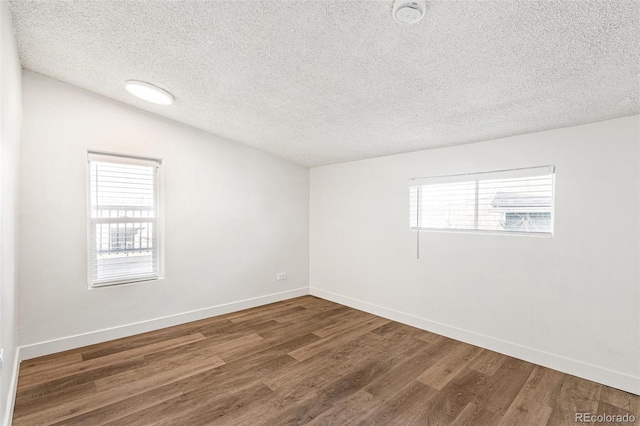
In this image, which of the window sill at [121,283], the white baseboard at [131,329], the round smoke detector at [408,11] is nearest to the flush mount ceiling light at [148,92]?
the window sill at [121,283]

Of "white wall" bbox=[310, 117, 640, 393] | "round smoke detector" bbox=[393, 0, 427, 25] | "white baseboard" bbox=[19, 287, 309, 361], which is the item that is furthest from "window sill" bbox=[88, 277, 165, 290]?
"round smoke detector" bbox=[393, 0, 427, 25]

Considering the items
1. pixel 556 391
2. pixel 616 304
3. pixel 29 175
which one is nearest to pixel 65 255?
pixel 29 175

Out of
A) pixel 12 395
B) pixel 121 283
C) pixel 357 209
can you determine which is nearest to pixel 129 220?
pixel 121 283

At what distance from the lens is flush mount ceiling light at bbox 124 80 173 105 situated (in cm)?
268

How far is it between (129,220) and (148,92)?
1422 mm

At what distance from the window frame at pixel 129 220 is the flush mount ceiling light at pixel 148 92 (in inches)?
28.4

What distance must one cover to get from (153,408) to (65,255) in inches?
72.9

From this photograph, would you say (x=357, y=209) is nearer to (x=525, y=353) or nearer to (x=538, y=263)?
(x=538, y=263)

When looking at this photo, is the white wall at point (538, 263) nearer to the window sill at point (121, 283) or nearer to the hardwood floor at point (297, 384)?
the hardwood floor at point (297, 384)

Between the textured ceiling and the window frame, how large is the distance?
25.4 inches

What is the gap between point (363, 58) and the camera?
1965 mm

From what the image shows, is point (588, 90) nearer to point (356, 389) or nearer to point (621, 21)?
point (621, 21)

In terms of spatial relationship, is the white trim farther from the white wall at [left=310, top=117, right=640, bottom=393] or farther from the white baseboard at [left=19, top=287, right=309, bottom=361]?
the white wall at [left=310, top=117, right=640, bottom=393]

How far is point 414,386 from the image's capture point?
2336 mm
